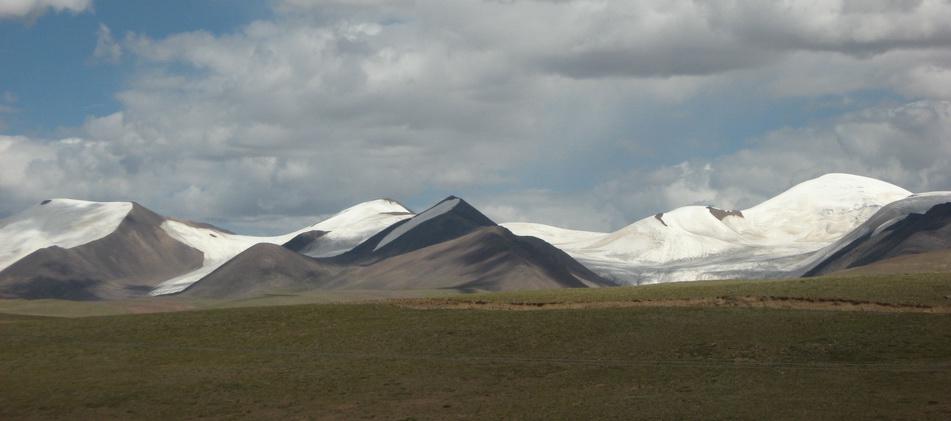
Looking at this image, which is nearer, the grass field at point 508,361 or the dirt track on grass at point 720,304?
the grass field at point 508,361

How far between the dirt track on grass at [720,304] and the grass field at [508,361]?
0.41 metres

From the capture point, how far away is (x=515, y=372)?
52.6 metres

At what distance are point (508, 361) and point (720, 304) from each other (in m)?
19.4

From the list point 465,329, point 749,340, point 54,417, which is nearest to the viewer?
point 54,417

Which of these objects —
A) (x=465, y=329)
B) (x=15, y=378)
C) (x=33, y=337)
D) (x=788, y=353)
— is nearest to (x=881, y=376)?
(x=788, y=353)

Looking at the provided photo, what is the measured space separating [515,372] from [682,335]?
425 inches

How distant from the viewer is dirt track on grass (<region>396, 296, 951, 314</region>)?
65.1 m

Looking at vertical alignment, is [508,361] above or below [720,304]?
below

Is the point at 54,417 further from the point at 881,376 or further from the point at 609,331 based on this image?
the point at 881,376

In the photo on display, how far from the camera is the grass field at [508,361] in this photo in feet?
145

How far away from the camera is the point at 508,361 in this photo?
182ft

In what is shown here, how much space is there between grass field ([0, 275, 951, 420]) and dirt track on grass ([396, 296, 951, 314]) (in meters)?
0.41

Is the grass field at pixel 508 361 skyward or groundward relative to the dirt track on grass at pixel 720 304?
groundward

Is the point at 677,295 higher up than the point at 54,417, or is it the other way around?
the point at 677,295
